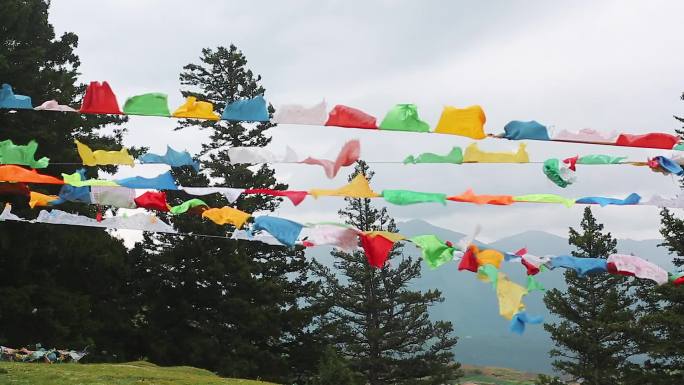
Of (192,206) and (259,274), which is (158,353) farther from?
(192,206)

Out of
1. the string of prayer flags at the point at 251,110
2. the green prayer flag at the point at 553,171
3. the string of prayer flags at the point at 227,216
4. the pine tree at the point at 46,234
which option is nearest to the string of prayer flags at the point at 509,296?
the green prayer flag at the point at 553,171

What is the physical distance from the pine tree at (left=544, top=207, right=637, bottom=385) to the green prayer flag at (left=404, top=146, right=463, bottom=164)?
68.2 feet

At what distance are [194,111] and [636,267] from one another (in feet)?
16.0

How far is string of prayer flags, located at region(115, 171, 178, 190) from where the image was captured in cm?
673

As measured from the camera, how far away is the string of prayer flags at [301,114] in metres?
5.76

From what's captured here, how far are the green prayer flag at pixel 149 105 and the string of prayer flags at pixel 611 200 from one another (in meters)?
4.46

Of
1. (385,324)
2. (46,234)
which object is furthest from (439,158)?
(385,324)

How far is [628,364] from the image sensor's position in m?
24.7

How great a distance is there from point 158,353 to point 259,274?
6112 millimetres

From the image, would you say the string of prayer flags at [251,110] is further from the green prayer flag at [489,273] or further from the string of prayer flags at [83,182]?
the green prayer flag at [489,273]

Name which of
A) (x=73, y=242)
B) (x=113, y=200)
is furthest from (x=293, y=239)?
(x=73, y=242)

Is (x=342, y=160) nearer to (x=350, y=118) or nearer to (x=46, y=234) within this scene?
(x=350, y=118)

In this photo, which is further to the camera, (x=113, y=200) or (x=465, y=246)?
(x=113, y=200)

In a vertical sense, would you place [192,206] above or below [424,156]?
below
